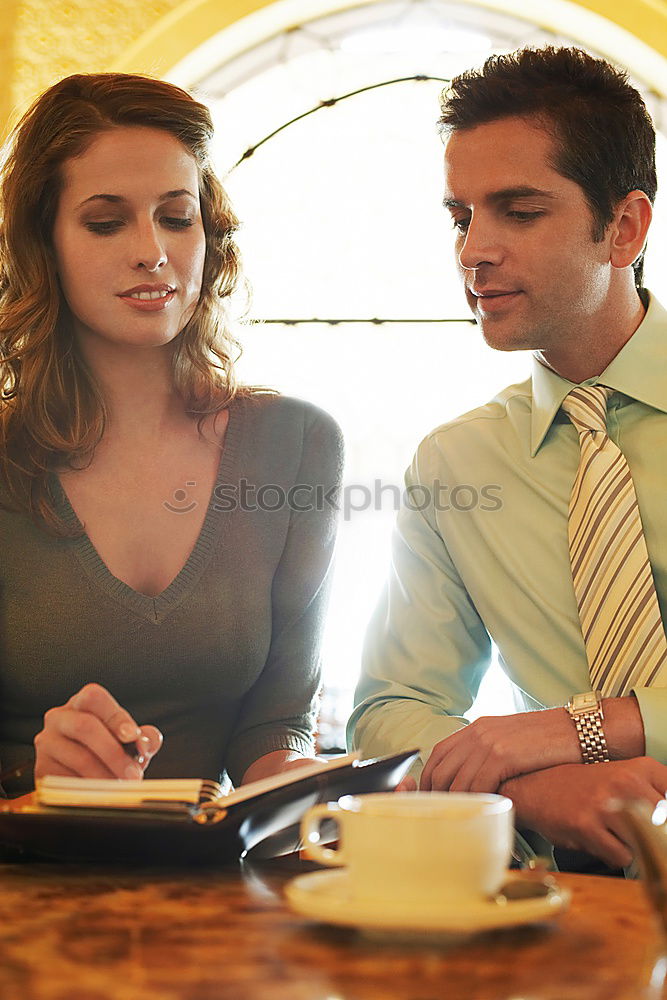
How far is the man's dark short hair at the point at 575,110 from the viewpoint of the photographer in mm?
1748

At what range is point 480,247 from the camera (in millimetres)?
1699

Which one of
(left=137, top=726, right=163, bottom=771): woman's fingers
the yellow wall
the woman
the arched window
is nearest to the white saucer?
(left=137, top=726, right=163, bottom=771): woman's fingers

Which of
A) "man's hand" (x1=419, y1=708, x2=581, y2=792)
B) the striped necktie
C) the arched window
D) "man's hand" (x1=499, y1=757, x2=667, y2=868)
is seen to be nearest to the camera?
"man's hand" (x1=499, y1=757, x2=667, y2=868)

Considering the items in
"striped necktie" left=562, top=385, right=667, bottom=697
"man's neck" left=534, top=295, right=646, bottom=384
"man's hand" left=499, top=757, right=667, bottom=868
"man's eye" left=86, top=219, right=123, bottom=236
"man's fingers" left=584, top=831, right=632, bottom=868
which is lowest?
"man's fingers" left=584, top=831, right=632, bottom=868

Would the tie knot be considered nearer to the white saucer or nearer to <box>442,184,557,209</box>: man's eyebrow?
<box>442,184,557,209</box>: man's eyebrow

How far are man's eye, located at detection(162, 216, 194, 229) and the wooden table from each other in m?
1.14

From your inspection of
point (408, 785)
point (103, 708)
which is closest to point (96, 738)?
point (103, 708)

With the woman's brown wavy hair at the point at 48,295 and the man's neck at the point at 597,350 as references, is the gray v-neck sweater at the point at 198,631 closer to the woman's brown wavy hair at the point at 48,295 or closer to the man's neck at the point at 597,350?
the woman's brown wavy hair at the point at 48,295

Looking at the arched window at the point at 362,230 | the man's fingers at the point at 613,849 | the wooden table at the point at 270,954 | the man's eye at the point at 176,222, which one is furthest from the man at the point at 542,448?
the arched window at the point at 362,230

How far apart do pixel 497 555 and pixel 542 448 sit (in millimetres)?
185

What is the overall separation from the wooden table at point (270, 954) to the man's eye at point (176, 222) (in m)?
1.14

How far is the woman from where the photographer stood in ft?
5.27

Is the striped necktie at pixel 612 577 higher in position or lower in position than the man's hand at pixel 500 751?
higher

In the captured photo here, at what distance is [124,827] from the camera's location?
2.95ft
